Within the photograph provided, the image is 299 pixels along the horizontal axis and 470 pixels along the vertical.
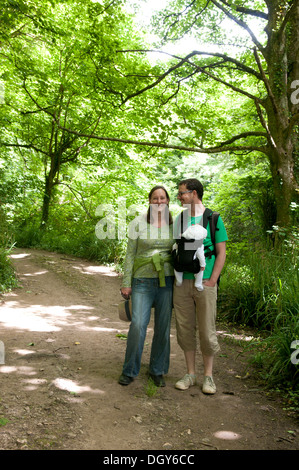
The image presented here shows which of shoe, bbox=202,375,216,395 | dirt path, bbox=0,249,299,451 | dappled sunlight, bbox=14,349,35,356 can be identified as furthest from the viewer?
dappled sunlight, bbox=14,349,35,356

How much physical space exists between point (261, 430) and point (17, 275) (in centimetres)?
619

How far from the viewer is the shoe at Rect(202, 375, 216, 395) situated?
3.58 metres

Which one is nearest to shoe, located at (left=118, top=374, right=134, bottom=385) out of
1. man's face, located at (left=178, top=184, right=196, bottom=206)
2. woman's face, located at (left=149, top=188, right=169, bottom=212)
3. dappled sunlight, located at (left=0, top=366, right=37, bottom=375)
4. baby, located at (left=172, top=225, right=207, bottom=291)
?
dappled sunlight, located at (left=0, top=366, right=37, bottom=375)

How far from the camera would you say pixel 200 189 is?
357 centimetres

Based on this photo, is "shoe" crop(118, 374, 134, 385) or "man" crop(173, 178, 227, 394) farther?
"shoe" crop(118, 374, 134, 385)

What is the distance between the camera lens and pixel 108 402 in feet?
10.6

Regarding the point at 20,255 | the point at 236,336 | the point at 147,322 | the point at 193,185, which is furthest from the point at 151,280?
the point at 20,255

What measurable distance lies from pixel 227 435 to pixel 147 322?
1.20 m

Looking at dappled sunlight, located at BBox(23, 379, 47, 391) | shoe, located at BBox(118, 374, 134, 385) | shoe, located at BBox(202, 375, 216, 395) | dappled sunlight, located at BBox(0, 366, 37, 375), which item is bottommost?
shoe, located at BBox(202, 375, 216, 395)

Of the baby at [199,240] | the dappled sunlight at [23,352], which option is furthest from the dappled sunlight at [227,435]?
the dappled sunlight at [23,352]

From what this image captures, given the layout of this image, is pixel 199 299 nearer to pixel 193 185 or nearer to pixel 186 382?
pixel 186 382

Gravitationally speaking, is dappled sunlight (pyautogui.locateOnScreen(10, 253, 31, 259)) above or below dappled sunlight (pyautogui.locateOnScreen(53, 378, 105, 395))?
above

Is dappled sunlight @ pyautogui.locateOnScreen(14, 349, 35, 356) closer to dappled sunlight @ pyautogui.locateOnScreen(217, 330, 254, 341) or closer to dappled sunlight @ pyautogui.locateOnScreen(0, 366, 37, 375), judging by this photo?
dappled sunlight @ pyautogui.locateOnScreen(0, 366, 37, 375)

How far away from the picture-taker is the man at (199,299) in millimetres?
3457
